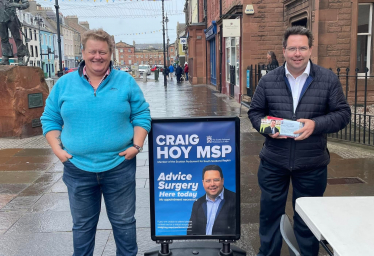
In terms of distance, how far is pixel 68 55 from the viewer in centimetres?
7512

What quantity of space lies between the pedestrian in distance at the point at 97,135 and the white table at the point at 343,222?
133cm

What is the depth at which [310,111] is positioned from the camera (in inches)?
111

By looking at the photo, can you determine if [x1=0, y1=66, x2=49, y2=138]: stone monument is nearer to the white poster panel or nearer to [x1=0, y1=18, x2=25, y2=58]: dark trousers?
[x1=0, y1=18, x2=25, y2=58]: dark trousers

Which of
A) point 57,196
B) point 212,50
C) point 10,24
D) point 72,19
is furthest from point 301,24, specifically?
point 72,19

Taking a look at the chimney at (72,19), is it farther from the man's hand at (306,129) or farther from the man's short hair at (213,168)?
the man's hand at (306,129)

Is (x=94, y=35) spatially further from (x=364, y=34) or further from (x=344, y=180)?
(x=364, y=34)

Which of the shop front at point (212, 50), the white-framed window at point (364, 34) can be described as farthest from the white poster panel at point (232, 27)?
the shop front at point (212, 50)

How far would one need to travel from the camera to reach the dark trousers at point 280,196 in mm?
2922

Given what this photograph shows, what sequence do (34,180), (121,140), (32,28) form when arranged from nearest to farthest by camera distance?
(121,140), (34,180), (32,28)

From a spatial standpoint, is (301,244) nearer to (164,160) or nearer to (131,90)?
(164,160)

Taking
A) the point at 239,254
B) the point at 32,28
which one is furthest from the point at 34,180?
the point at 32,28

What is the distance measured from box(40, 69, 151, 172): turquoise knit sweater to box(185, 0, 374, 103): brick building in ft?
27.3

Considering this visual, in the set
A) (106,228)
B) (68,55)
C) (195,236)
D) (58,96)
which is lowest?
(106,228)

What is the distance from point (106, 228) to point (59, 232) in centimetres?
48
